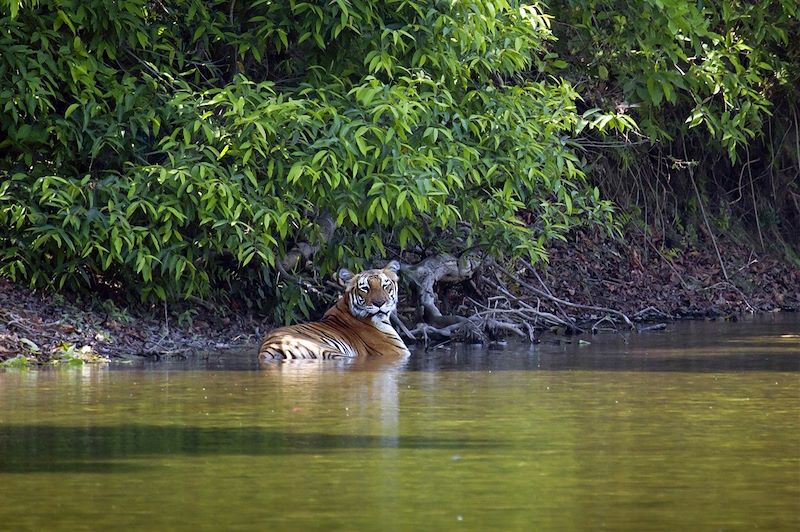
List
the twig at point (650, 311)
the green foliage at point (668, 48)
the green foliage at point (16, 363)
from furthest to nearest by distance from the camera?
the twig at point (650, 311) < the green foliage at point (668, 48) < the green foliage at point (16, 363)

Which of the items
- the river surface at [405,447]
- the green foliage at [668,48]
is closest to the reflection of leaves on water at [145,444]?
the river surface at [405,447]

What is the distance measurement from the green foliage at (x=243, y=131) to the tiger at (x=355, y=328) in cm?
59

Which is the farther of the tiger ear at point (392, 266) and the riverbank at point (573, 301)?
the tiger ear at point (392, 266)

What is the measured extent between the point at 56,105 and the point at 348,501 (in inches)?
395

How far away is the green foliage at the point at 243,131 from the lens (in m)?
14.1

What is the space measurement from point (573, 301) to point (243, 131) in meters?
7.02

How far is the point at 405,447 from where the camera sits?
7.57 meters

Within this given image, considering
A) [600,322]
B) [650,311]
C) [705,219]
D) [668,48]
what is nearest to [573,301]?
[650,311]

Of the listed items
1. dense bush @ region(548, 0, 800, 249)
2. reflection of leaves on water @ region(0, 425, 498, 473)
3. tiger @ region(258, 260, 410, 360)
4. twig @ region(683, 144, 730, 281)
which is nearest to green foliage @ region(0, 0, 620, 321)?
tiger @ region(258, 260, 410, 360)

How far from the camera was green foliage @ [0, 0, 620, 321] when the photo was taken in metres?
14.1

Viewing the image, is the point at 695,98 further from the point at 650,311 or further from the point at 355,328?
the point at 355,328

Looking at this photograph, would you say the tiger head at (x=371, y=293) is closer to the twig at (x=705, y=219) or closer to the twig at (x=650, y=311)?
the twig at (x=650, y=311)

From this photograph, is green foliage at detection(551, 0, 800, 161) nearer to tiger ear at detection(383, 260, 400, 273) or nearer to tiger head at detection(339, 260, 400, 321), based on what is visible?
tiger ear at detection(383, 260, 400, 273)

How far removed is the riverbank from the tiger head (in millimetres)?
1141
